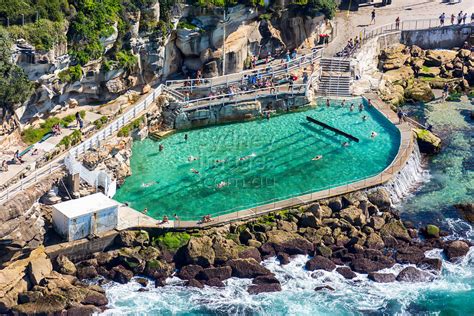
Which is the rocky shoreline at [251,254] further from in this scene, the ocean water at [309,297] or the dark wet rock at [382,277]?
the ocean water at [309,297]

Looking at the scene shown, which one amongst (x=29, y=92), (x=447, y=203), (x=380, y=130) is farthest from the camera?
(x=380, y=130)

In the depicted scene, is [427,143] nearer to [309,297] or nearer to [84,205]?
[309,297]

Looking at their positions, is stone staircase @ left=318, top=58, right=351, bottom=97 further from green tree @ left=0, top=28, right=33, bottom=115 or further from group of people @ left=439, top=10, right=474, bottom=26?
green tree @ left=0, top=28, right=33, bottom=115

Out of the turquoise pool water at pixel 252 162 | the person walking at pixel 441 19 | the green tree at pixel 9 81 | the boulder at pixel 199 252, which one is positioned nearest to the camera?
the boulder at pixel 199 252

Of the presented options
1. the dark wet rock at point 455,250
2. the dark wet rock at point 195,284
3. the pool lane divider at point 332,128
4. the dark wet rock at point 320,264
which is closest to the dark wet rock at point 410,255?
the dark wet rock at point 455,250

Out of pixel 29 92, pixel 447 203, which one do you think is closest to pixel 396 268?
pixel 447 203

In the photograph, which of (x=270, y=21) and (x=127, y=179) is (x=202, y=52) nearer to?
(x=270, y=21)

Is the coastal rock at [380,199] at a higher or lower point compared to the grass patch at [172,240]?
higher
